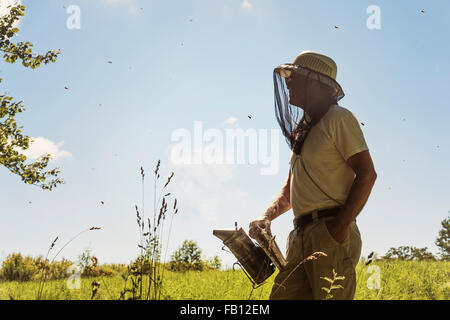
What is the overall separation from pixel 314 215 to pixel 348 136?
69 cm

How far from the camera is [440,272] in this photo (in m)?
8.09

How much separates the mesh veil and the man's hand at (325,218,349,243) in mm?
783

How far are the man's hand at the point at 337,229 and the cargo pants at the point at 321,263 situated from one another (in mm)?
28

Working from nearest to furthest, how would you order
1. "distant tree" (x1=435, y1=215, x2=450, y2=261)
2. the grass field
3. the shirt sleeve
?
the shirt sleeve → the grass field → "distant tree" (x1=435, y1=215, x2=450, y2=261)

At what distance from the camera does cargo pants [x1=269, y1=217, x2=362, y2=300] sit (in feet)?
10.2

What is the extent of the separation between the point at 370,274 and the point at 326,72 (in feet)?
15.0

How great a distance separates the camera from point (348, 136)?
3.20 metres

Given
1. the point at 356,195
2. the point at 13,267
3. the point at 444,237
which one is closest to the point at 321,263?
the point at 356,195

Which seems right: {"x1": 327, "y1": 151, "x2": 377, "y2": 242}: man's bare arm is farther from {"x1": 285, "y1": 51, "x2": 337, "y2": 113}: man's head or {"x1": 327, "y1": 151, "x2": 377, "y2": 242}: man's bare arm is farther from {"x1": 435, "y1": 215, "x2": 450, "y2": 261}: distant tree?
{"x1": 435, "y1": 215, "x2": 450, "y2": 261}: distant tree

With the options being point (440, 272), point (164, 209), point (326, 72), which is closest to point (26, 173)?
point (164, 209)

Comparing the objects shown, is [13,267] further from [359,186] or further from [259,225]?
[359,186]

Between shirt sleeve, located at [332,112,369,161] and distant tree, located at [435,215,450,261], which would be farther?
distant tree, located at [435,215,450,261]

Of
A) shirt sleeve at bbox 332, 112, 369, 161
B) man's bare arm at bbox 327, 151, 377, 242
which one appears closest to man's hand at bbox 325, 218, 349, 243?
man's bare arm at bbox 327, 151, 377, 242

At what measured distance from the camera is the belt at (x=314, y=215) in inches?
126
